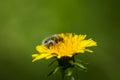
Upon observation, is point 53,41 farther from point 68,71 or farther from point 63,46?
point 68,71

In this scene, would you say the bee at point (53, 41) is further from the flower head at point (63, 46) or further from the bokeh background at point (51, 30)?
the bokeh background at point (51, 30)

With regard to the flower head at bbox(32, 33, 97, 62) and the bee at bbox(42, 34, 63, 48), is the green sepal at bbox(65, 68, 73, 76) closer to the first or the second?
the flower head at bbox(32, 33, 97, 62)

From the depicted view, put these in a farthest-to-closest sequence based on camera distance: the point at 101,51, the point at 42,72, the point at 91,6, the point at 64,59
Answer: the point at 91,6 → the point at 101,51 → the point at 42,72 → the point at 64,59

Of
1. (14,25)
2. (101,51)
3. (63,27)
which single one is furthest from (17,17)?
(101,51)

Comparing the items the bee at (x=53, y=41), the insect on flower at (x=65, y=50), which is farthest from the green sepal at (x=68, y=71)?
the bee at (x=53, y=41)

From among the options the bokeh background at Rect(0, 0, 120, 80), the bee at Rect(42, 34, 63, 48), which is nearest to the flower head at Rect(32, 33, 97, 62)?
the bee at Rect(42, 34, 63, 48)

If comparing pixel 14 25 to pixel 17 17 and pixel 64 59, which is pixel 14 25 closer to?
pixel 17 17
